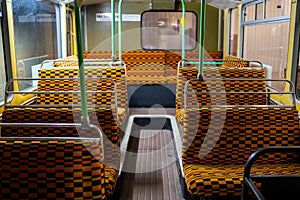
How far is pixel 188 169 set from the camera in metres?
2.22

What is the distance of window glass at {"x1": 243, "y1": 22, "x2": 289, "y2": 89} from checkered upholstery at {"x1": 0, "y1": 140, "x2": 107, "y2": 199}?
2.83m

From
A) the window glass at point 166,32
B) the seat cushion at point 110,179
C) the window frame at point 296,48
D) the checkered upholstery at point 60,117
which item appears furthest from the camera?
the window glass at point 166,32

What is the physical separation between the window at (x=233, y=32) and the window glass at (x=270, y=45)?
569 mm

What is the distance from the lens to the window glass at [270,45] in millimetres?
3797

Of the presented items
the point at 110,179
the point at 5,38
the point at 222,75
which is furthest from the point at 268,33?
the point at 110,179

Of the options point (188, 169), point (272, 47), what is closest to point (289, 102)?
point (272, 47)

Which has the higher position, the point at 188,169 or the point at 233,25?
the point at 233,25

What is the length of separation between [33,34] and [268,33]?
3276 mm

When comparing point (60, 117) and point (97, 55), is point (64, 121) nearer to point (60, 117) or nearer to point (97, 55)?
point (60, 117)

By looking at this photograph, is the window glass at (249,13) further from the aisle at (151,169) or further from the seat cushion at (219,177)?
the seat cushion at (219,177)

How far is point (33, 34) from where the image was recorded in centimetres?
442

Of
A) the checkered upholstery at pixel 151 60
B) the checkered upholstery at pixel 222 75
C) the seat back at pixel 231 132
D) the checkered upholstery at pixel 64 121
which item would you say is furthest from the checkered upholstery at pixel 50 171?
the checkered upholstery at pixel 151 60

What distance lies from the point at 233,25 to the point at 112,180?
5.28 m

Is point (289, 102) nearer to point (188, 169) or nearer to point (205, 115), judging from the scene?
point (205, 115)
